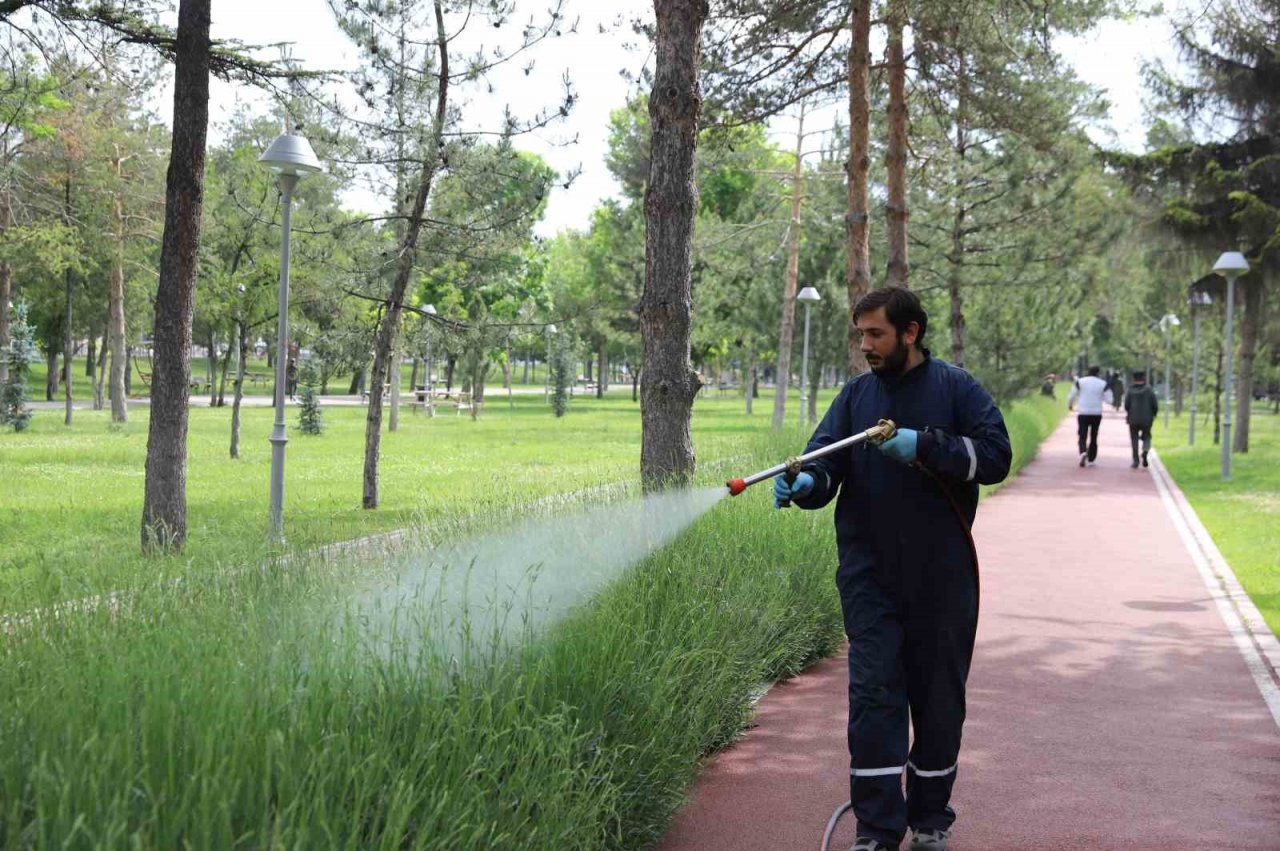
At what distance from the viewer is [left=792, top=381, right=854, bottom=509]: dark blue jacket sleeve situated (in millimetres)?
4152

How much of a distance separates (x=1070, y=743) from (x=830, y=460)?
241 cm

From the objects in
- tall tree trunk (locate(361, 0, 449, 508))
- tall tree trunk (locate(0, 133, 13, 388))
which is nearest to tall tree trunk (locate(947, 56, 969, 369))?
tall tree trunk (locate(361, 0, 449, 508))

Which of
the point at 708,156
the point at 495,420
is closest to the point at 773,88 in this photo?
the point at 708,156

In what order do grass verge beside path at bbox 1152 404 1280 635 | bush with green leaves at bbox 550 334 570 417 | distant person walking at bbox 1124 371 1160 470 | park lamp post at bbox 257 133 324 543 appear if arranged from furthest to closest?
bush with green leaves at bbox 550 334 570 417 < distant person walking at bbox 1124 371 1160 470 < park lamp post at bbox 257 133 324 543 < grass verge beside path at bbox 1152 404 1280 635

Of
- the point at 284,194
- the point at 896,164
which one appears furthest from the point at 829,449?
the point at 896,164

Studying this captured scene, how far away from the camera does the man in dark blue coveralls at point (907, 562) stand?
4.00 meters

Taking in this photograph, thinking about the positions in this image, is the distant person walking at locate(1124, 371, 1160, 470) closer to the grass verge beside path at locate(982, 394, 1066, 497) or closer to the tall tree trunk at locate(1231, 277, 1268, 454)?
the grass verge beside path at locate(982, 394, 1066, 497)

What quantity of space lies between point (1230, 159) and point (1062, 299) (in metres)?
4.54

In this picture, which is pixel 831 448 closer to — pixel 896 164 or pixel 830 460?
pixel 830 460

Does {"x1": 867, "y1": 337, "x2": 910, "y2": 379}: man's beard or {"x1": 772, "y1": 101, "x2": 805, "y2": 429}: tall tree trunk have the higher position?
{"x1": 772, "y1": 101, "x2": 805, "y2": 429}: tall tree trunk

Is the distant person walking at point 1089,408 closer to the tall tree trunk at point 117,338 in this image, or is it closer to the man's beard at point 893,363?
the man's beard at point 893,363

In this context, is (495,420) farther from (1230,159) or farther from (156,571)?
(156,571)

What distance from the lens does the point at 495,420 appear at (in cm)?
4053

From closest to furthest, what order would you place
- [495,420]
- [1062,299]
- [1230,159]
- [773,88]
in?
[773,88] < [1230,159] < [1062,299] < [495,420]
